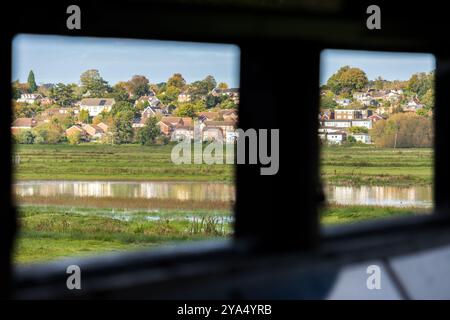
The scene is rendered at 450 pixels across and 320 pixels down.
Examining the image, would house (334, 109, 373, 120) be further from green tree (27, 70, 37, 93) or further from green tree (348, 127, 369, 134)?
green tree (27, 70, 37, 93)

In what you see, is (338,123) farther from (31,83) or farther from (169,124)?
(31,83)

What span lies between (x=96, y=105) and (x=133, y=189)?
0.28 meters

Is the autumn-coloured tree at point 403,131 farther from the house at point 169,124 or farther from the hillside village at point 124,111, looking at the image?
the house at point 169,124

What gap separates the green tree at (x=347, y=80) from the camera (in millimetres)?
2104

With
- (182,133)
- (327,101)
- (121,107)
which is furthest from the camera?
(327,101)

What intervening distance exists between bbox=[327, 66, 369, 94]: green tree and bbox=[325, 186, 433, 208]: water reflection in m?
0.35

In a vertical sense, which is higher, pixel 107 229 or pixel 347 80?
pixel 347 80

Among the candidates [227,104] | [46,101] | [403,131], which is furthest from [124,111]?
[403,131]

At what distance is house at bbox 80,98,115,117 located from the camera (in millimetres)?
1651

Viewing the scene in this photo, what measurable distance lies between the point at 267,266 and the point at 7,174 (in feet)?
2.65

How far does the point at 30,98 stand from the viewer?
1531mm

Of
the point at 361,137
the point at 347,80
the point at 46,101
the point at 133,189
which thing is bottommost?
the point at 133,189

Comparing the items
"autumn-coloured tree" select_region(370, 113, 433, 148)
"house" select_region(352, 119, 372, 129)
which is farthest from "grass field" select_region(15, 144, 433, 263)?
"autumn-coloured tree" select_region(370, 113, 433, 148)
